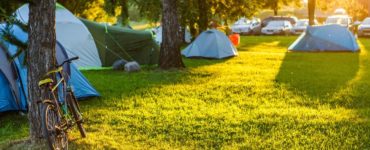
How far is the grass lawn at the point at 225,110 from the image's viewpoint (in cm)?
704

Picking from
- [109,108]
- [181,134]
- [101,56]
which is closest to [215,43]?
[101,56]

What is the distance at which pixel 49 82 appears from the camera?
606cm

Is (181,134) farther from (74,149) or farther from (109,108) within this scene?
(109,108)

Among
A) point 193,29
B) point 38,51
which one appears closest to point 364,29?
point 193,29

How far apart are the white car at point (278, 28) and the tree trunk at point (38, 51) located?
35.5 m

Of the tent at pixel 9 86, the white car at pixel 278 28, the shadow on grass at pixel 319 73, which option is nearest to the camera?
the tent at pixel 9 86

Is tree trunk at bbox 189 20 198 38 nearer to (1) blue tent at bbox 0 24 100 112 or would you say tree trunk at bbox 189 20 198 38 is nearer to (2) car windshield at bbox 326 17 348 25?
(2) car windshield at bbox 326 17 348 25

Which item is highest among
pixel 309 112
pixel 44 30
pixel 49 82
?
pixel 44 30

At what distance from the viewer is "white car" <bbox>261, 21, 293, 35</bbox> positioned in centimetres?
4047

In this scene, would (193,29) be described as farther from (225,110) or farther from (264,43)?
(225,110)

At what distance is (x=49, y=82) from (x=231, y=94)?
17.9ft

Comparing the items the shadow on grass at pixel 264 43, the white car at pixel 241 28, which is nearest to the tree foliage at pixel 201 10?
the shadow on grass at pixel 264 43

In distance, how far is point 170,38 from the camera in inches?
591

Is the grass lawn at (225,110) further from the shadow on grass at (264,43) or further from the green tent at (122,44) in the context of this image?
the shadow on grass at (264,43)
